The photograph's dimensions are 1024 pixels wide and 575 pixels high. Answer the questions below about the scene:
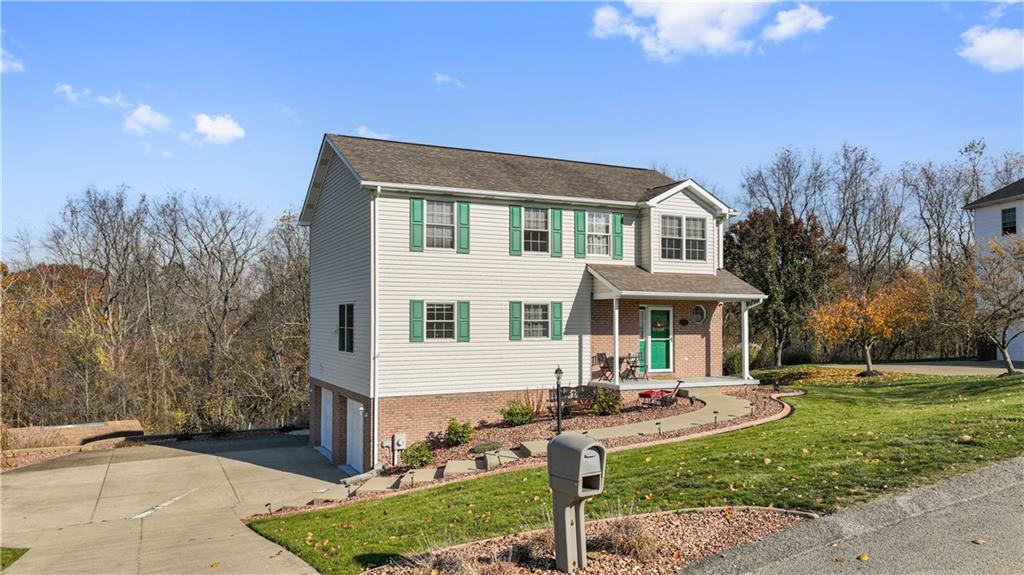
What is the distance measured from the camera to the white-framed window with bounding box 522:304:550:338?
1917cm

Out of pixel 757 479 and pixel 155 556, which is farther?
pixel 155 556

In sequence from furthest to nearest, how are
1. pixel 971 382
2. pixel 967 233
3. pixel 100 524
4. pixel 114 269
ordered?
pixel 967 233 → pixel 114 269 → pixel 971 382 → pixel 100 524

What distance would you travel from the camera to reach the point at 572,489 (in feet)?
19.7

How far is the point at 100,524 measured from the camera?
1326cm

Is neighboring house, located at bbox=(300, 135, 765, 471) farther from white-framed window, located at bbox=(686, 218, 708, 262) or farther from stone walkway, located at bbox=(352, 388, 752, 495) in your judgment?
stone walkway, located at bbox=(352, 388, 752, 495)

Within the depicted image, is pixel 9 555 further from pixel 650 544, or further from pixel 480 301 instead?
pixel 480 301

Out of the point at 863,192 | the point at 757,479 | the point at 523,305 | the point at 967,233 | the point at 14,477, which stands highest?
the point at 863,192

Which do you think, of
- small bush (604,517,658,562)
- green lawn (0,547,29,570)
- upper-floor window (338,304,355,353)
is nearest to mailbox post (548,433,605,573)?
small bush (604,517,658,562)

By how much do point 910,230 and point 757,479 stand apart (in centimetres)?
4416

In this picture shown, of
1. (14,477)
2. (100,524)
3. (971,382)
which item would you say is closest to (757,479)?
(100,524)

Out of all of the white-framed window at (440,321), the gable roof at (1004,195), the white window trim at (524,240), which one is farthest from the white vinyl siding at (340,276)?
the gable roof at (1004,195)

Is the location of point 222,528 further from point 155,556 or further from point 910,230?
point 910,230

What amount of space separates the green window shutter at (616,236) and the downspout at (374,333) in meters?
7.27

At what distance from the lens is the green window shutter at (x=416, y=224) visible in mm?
17750
